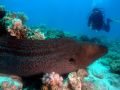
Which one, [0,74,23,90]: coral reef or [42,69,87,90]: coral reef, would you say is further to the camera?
[42,69,87,90]: coral reef

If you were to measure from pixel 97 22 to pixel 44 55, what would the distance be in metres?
9.72

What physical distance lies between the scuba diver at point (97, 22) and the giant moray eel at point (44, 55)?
8998 mm

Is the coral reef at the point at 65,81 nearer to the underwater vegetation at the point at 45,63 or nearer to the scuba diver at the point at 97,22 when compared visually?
the underwater vegetation at the point at 45,63

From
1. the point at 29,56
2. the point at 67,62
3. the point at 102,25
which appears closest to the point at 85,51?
the point at 67,62

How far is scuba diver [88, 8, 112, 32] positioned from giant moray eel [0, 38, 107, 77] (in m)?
9.00

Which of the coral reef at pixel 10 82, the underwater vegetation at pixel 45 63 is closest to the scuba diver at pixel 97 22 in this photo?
the underwater vegetation at pixel 45 63

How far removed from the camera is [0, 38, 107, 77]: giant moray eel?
15.5 feet

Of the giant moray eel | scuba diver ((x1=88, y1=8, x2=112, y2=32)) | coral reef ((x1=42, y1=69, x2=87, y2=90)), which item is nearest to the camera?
coral reef ((x1=42, y1=69, x2=87, y2=90))

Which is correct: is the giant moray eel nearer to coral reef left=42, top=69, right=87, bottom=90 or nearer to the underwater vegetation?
the underwater vegetation

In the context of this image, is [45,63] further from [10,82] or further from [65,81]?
[10,82]

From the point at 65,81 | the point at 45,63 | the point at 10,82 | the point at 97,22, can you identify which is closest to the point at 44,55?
the point at 45,63

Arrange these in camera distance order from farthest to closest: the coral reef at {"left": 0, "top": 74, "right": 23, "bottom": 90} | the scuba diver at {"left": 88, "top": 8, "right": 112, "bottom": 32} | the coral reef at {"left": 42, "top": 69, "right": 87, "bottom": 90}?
the scuba diver at {"left": 88, "top": 8, "right": 112, "bottom": 32} < the coral reef at {"left": 42, "top": 69, "right": 87, "bottom": 90} < the coral reef at {"left": 0, "top": 74, "right": 23, "bottom": 90}

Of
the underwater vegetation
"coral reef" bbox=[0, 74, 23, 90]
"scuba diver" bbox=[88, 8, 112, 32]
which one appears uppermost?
"scuba diver" bbox=[88, 8, 112, 32]

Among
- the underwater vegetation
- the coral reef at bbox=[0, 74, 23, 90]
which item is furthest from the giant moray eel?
the coral reef at bbox=[0, 74, 23, 90]
